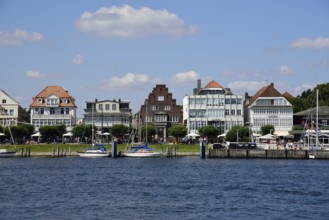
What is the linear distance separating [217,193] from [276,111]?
8542cm

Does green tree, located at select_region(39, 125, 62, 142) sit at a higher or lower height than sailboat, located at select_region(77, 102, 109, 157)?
higher

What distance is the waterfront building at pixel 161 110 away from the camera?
455 ft

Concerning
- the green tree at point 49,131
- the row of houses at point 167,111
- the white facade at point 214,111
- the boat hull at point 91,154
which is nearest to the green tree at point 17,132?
the green tree at point 49,131

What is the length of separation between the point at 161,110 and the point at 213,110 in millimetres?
11044

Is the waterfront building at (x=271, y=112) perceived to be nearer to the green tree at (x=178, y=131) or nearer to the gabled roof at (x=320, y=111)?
the gabled roof at (x=320, y=111)

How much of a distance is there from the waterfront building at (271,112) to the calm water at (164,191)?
47633mm

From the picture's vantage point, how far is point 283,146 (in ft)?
370

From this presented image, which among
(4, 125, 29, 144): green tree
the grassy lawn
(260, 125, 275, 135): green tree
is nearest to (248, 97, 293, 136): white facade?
(260, 125, 275, 135): green tree

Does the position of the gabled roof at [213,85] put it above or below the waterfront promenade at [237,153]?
above

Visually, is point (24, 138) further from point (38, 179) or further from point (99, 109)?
point (38, 179)

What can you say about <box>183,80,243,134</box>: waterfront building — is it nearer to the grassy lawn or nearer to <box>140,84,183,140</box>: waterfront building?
<box>140,84,183,140</box>: waterfront building

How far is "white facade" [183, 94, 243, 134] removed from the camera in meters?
140

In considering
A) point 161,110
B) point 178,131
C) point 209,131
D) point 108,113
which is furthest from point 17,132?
point 209,131

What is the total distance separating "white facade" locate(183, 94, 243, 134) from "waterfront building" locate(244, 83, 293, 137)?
3244 mm
